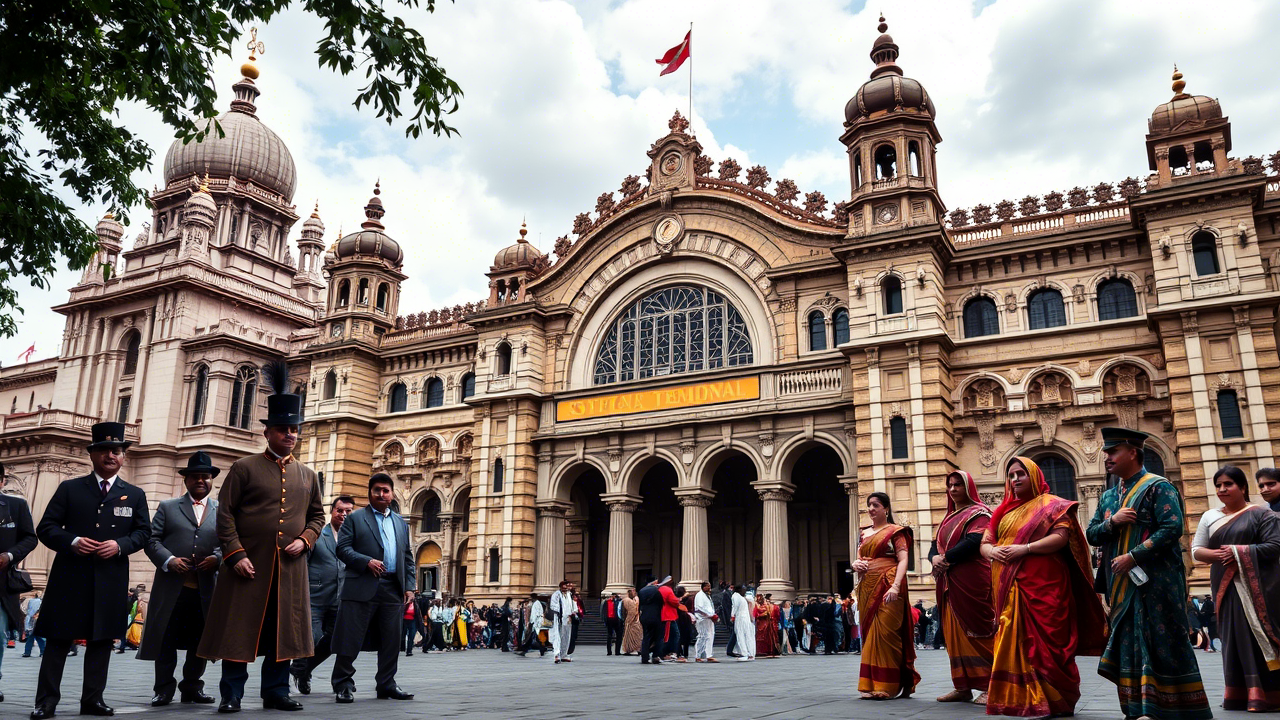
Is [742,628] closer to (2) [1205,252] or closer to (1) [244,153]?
(2) [1205,252]

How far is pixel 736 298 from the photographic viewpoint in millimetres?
29188

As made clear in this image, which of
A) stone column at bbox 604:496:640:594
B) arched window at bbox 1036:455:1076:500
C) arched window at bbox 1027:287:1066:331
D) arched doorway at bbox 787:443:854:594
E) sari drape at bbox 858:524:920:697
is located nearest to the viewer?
sari drape at bbox 858:524:920:697

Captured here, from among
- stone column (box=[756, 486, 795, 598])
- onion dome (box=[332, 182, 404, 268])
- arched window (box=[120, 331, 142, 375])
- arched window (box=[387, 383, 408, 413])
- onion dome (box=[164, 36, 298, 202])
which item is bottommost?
stone column (box=[756, 486, 795, 598])

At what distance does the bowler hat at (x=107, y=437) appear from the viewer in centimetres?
770

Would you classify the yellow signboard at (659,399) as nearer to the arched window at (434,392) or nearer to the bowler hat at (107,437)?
the arched window at (434,392)

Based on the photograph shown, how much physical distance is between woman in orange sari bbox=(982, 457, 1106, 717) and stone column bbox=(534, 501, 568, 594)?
23.7 meters

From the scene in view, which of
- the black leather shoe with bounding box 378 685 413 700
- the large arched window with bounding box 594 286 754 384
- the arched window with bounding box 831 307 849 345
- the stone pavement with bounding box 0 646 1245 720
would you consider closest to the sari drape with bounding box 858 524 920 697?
the stone pavement with bounding box 0 646 1245 720

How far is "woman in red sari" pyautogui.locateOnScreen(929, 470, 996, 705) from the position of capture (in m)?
8.11

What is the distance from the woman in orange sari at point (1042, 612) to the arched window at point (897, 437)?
1746cm

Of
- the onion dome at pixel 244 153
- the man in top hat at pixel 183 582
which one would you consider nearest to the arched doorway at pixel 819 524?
the man in top hat at pixel 183 582

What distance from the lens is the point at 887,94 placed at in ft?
90.8

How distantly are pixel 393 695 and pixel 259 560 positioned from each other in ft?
6.86

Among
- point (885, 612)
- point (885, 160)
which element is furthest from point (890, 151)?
point (885, 612)

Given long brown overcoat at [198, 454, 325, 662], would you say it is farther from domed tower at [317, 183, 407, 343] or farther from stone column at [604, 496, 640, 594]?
domed tower at [317, 183, 407, 343]
